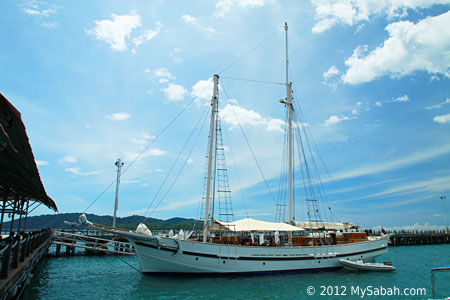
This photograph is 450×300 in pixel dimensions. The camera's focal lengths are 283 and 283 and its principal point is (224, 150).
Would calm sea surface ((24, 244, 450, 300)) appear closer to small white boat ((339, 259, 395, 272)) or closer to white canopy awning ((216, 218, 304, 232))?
small white boat ((339, 259, 395, 272))

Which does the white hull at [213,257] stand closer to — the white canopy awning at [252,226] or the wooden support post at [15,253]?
the white canopy awning at [252,226]

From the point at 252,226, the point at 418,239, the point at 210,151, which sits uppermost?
the point at 210,151

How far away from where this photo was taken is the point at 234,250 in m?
20.7

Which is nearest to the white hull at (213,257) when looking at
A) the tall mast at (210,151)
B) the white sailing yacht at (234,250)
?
the white sailing yacht at (234,250)

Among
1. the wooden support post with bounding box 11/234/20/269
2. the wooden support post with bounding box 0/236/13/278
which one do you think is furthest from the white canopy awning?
the wooden support post with bounding box 0/236/13/278

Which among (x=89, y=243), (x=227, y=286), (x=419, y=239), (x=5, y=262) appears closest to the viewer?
(x=5, y=262)

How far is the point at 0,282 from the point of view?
718cm

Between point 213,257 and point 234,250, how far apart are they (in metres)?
1.65

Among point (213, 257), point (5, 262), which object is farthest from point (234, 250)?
point (5, 262)

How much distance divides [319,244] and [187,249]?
1255 centimetres

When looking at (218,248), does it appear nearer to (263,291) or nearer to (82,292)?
(263,291)

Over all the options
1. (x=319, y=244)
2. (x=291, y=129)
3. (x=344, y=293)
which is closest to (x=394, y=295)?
(x=344, y=293)

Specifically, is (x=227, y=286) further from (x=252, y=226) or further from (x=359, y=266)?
(x=359, y=266)

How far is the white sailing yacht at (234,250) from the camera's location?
19.5 m
